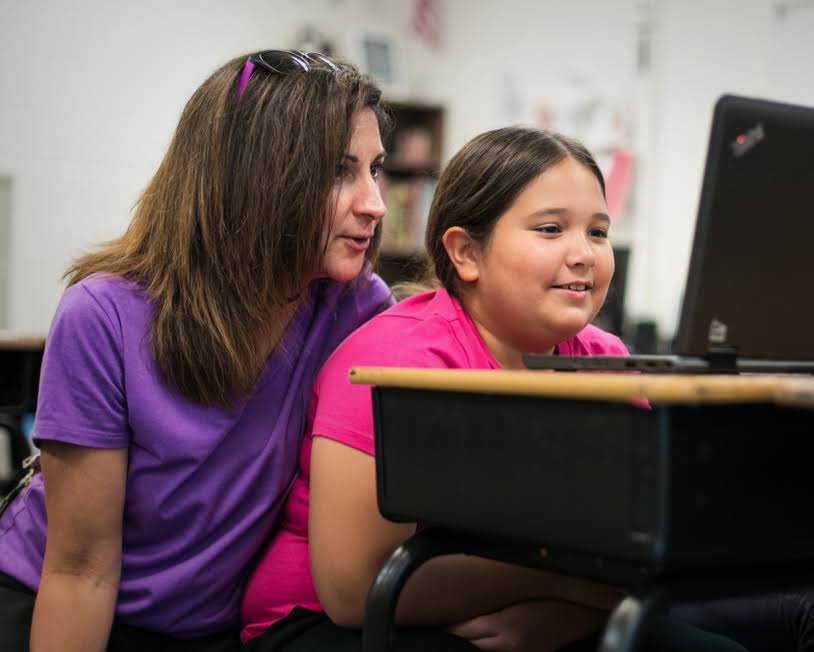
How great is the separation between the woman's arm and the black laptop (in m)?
0.64

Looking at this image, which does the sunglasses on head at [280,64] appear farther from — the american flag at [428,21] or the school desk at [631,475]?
the american flag at [428,21]

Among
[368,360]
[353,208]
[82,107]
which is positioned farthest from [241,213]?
[82,107]

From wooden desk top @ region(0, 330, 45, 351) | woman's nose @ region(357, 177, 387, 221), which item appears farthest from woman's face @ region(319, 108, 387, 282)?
wooden desk top @ region(0, 330, 45, 351)

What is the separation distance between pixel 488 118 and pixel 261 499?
13.9ft

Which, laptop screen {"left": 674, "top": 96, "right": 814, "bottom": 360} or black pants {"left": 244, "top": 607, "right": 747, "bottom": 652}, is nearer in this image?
laptop screen {"left": 674, "top": 96, "right": 814, "bottom": 360}

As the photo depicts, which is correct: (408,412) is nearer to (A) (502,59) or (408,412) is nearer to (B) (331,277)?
(B) (331,277)

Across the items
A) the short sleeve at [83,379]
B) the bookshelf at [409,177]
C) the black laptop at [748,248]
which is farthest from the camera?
the bookshelf at [409,177]

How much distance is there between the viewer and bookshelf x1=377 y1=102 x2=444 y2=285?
5.08m

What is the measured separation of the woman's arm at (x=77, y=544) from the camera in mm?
1252

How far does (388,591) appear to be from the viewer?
1.02m

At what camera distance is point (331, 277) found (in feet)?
4.49

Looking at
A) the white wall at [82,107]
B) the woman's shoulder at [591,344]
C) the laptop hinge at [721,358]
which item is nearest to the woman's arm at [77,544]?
the woman's shoulder at [591,344]

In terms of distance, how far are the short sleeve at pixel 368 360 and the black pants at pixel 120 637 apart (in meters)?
0.35

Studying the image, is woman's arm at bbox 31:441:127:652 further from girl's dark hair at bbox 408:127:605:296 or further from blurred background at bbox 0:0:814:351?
blurred background at bbox 0:0:814:351
